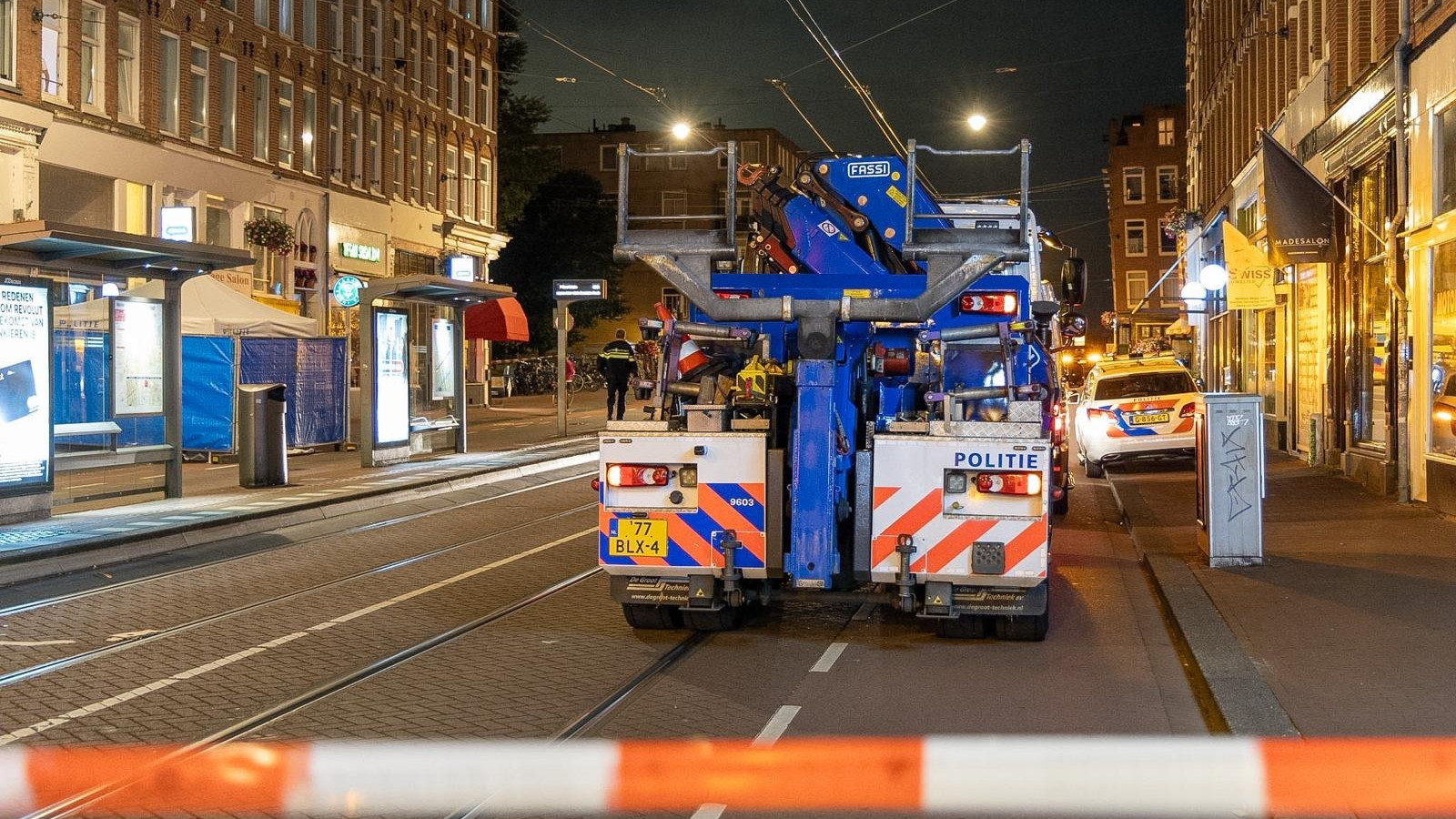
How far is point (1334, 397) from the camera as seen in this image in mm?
21594

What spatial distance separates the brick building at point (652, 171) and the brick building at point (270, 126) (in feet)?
90.2

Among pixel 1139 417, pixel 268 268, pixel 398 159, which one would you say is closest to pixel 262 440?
pixel 1139 417

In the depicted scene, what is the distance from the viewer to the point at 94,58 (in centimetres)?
2942

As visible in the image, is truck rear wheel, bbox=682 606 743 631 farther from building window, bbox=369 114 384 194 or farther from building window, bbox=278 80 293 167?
building window, bbox=369 114 384 194

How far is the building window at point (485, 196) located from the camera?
52.3 metres

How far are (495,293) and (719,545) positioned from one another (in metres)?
15.4

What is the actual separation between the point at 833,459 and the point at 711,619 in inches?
57.1

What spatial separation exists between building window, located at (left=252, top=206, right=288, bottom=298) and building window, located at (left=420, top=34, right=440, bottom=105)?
11.1m

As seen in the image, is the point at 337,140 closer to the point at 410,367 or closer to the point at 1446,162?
the point at 410,367

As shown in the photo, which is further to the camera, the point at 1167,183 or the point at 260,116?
the point at 1167,183

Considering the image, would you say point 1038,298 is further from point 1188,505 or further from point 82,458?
point 82,458

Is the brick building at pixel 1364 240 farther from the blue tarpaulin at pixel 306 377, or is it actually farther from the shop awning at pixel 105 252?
the blue tarpaulin at pixel 306 377

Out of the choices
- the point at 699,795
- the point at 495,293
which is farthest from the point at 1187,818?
the point at 495,293

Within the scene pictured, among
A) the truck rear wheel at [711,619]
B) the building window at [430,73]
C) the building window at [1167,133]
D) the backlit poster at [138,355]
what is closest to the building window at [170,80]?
the building window at [430,73]
